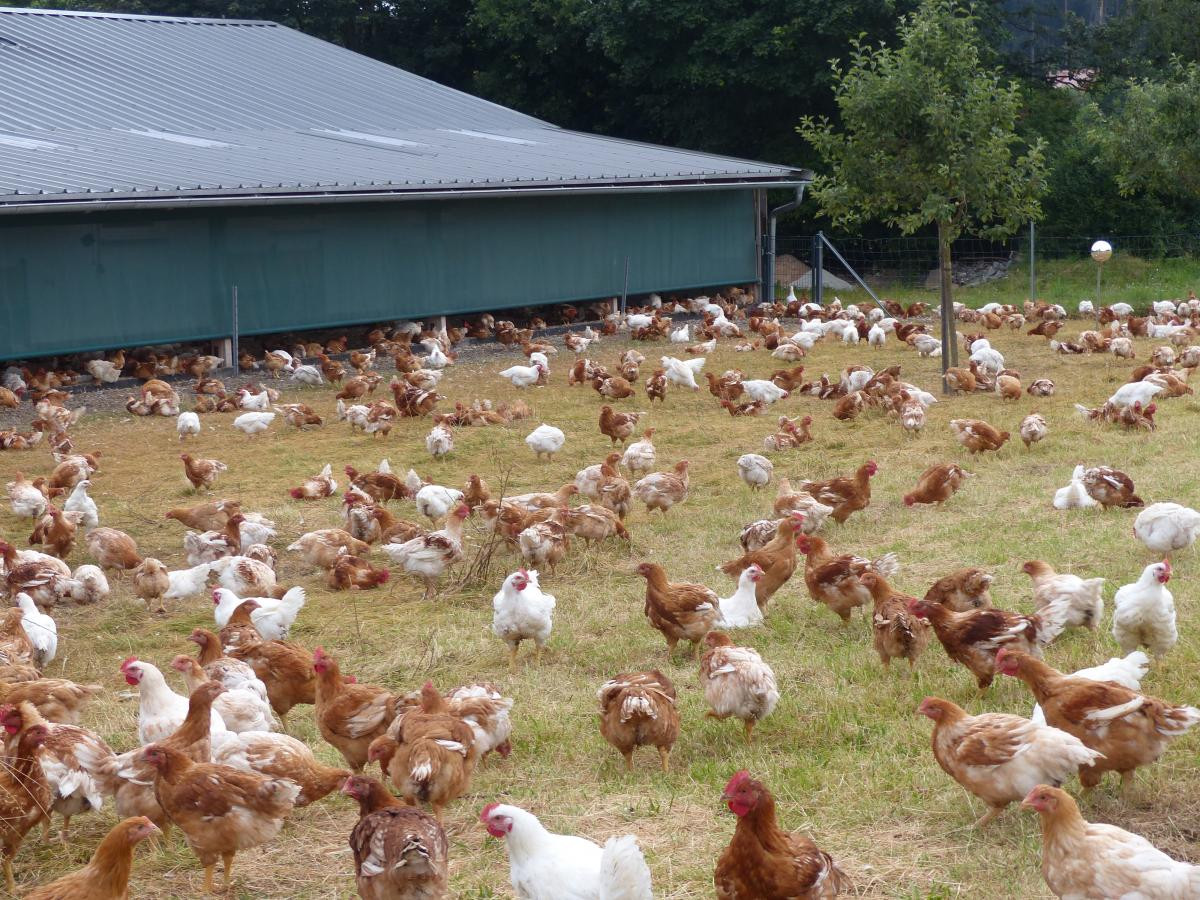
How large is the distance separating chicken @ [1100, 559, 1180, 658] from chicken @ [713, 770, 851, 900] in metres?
3.03

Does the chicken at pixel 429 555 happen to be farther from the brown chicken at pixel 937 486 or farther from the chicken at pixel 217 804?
the chicken at pixel 217 804

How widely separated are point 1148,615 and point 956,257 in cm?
2939

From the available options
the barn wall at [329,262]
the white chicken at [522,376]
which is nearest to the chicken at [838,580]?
the white chicken at [522,376]

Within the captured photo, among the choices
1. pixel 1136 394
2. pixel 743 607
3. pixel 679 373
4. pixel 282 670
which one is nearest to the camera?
pixel 282 670

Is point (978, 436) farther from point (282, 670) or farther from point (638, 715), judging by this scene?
point (282, 670)

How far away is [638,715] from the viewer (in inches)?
245

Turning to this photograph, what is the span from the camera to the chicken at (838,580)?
8383 millimetres

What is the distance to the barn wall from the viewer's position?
60.7 ft

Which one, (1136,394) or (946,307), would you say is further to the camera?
(946,307)

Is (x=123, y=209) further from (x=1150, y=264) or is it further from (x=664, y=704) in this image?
(x=1150, y=264)


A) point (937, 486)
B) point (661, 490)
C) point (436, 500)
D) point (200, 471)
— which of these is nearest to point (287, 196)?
point (200, 471)

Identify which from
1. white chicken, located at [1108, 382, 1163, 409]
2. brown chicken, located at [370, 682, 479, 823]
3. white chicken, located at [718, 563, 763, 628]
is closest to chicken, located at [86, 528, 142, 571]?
white chicken, located at [718, 563, 763, 628]

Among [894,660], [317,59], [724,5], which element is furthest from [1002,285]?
[894,660]

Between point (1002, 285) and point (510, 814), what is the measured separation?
2992 cm
